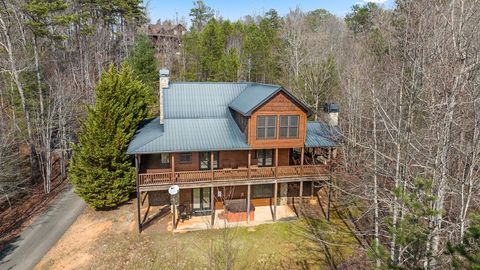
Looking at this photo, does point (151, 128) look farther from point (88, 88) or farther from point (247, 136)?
point (88, 88)

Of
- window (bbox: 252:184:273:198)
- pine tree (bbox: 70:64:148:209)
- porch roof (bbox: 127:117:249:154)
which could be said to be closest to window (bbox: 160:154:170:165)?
porch roof (bbox: 127:117:249:154)

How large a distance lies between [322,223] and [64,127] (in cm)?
2307

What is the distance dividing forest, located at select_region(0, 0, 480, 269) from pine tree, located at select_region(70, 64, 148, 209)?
6.59 ft

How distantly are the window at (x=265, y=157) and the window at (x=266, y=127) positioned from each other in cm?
230

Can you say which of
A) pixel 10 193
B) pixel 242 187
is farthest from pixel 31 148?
pixel 242 187

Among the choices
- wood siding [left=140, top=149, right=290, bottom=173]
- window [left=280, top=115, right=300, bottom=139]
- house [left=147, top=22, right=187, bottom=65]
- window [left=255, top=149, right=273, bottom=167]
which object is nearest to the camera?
window [left=280, top=115, right=300, bottom=139]

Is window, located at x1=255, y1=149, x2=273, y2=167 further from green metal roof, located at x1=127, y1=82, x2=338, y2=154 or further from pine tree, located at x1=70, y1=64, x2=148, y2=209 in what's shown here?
pine tree, located at x1=70, y1=64, x2=148, y2=209

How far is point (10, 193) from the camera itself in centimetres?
2202

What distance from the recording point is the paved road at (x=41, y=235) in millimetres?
16547

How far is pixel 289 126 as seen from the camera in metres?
20.5

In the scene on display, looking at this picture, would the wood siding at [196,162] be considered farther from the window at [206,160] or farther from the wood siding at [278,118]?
the wood siding at [278,118]

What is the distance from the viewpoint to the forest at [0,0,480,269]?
10367 mm

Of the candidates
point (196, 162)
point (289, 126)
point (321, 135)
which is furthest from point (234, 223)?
point (321, 135)

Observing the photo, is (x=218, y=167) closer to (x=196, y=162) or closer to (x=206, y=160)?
(x=206, y=160)
